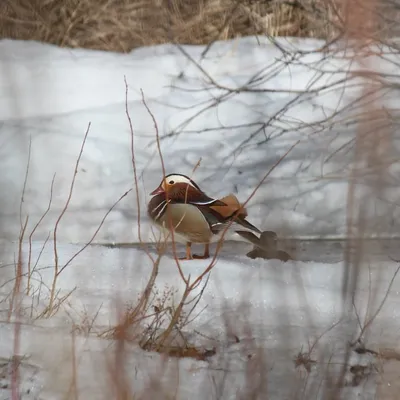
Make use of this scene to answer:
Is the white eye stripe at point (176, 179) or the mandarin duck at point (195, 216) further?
the white eye stripe at point (176, 179)

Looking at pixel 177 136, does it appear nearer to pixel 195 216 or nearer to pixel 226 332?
pixel 195 216

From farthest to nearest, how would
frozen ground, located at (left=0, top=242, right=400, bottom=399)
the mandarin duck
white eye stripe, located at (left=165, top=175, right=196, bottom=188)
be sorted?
white eye stripe, located at (left=165, top=175, right=196, bottom=188) → the mandarin duck → frozen ground, located at (left=0, top=242, right=400, bottom=399)

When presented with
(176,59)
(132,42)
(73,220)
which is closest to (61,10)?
(132,42)

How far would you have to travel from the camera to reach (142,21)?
2.89m

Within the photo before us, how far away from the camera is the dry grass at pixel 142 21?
2834 millimetres

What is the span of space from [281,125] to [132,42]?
73 cm

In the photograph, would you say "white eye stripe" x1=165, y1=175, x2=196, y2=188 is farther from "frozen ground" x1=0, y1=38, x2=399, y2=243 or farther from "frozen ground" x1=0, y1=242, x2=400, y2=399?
"frozen ground" x1=0, y1=38, x2=399, y2=243

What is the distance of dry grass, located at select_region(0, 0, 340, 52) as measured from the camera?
2.83 m

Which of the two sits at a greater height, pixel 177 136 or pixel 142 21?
pixel 142 21

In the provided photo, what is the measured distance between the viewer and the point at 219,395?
47.7 inches

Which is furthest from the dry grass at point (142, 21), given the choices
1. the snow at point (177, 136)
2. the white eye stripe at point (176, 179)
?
the white eye stripe at point (176, 179)

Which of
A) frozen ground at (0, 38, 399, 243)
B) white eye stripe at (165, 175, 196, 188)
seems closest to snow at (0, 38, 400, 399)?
frozen ground at (0, 38, 399, 243)

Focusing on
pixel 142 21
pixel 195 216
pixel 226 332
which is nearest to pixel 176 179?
pixel 195 216

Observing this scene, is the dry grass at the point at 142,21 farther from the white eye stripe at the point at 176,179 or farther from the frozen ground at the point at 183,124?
the white eye stripe at the point at 176,179
